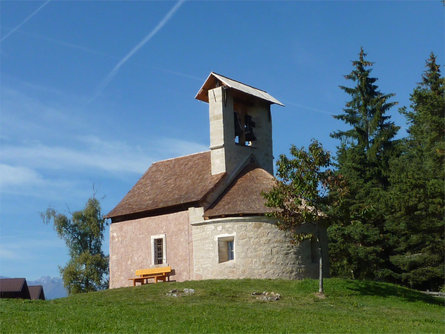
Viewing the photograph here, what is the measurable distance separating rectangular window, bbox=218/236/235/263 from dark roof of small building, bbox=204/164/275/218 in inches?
50.4

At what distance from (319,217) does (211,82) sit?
11.3 metres

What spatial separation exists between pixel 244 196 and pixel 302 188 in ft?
15.6

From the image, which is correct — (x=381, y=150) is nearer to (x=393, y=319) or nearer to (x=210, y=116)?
(x=210, y=116)

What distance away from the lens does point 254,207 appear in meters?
28.6

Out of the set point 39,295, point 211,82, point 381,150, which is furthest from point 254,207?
point 39,295

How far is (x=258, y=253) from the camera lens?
2792cm

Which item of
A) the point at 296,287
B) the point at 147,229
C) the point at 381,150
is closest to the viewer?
the point at 296,287

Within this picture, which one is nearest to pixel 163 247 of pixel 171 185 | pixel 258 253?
pixel 171 185

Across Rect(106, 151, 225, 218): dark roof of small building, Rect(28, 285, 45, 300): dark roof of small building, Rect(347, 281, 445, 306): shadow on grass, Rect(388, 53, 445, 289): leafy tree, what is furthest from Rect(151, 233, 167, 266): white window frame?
Rect(28, 285, 45, 300): dark roof of small building

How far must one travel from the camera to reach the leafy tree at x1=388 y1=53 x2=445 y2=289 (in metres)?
32.6

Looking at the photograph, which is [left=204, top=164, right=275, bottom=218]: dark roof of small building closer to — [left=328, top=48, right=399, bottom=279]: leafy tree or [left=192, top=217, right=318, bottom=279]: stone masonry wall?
[left=192, top=217, right=318, bottom=279]: stone masonry wall

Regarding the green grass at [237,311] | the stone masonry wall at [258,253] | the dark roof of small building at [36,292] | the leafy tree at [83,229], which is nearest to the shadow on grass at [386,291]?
the green grass at [237,311]

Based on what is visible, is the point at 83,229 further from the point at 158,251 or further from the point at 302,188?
the point at 302,188

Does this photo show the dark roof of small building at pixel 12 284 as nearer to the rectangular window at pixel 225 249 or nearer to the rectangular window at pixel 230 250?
the rectangular window at pixel 225 249
